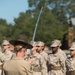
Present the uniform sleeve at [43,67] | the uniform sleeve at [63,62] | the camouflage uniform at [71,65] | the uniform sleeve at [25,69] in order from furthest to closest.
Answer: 1. the uniform sleeve at [43,67]
2. the uniform sleeve at [63,62]
3. the camouflage uniform at [71,65]
4. the uniform sleeve at [25,69]

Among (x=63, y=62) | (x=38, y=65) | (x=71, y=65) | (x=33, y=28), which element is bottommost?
(x=71, y=65)

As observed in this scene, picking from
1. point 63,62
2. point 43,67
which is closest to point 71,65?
point 63,62

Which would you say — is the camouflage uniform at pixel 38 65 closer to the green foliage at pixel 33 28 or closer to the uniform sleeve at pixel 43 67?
the uniform sleeve at pixel 43 67

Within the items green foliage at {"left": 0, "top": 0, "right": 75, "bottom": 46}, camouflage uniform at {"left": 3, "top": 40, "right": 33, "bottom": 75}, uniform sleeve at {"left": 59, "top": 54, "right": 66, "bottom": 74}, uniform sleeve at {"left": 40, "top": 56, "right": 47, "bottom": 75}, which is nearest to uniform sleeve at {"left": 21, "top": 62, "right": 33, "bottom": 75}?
camouflage uniform at {"left": 3, "top": 40, "right": 33, "bottom": 75}

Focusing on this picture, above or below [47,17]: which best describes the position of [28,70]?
below

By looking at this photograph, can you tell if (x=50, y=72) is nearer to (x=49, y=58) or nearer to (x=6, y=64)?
(x=49, y=58)

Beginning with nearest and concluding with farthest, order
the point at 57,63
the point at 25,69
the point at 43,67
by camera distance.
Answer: the point at 25,69 < the point at 57,63 < the point at 43,67

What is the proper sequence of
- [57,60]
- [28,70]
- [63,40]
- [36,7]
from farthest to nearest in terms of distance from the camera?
[36,7]
[63,40]
[57,60]
[28,70]

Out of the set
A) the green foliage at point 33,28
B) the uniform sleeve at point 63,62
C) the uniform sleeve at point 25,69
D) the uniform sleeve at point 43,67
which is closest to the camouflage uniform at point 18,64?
the uniform sleeve at point 25,69

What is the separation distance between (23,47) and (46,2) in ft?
197

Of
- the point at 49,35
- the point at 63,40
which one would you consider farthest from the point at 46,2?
the point at 49,35

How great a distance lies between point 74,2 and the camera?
67.2 m

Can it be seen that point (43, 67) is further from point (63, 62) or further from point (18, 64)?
point (18, 64)

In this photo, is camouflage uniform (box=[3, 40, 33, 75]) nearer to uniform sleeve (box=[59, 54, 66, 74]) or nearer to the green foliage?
uniform sleeve (box=[59, 54, 66, 74])
